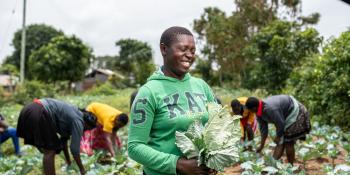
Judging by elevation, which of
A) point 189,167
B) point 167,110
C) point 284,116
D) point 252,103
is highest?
point 167,110

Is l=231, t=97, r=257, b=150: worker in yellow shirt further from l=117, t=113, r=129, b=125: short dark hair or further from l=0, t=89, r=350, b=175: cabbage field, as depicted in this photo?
l=117, t=113, r=129, b=125: short dark hair

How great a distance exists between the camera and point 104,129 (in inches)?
266

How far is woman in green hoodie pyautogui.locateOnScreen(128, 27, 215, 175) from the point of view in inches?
76.2

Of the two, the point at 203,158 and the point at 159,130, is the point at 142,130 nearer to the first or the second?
the point at 159,130

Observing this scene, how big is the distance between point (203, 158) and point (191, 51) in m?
0.50

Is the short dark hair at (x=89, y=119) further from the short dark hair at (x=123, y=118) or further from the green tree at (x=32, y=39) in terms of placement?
the green tree at (x=32, y=39)

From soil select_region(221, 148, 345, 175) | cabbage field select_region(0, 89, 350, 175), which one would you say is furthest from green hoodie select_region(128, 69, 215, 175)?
soil select_region(221, 148, 345, 175)

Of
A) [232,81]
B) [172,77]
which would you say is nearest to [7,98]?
[232,81]

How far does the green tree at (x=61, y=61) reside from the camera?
3123 centimetres

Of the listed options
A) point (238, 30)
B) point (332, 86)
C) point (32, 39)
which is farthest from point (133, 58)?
point (332, 86)

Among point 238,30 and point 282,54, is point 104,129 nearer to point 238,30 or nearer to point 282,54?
point 282,54

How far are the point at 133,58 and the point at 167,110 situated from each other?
41953mm

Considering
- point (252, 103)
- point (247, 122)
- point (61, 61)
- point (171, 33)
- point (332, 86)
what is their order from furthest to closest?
point (61, 61) < point (332, 86) < point (247, 122) < point (252, 103) < point (171, 33)

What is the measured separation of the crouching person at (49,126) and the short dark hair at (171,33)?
3.33 meters
